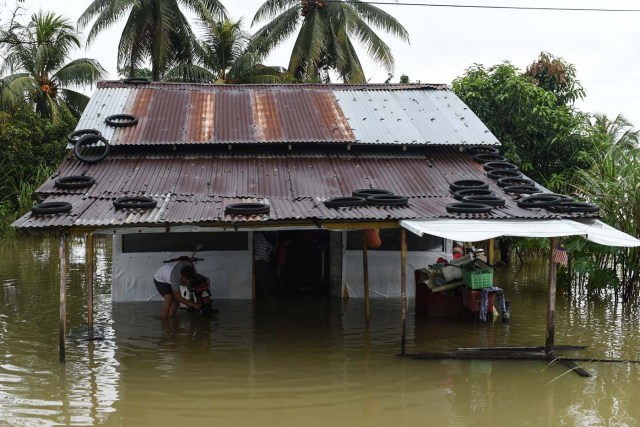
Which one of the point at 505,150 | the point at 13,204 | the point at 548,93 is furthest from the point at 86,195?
the point at 13,204

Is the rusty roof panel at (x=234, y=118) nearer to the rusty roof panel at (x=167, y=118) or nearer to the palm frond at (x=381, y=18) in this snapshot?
the rusty roof panel at (x=167, y=118)

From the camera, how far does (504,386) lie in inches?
310

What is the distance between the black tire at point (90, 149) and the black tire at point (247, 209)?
338 cm

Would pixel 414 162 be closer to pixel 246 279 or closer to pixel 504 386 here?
pixel 246 279

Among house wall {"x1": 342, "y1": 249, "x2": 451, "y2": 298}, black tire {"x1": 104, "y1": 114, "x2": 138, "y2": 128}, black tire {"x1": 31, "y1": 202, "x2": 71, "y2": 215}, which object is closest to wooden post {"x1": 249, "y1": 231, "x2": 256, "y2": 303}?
house wall {"x1": 342, "y1": 249, "x2": 451, "y2": 298}

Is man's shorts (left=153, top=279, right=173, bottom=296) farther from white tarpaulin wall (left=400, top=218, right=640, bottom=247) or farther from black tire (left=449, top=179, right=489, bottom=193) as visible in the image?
black tire (left=449, top=179, right=489, bottom=193)

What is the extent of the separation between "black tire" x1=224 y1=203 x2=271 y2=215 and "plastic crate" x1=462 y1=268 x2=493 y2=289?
3.69 meters

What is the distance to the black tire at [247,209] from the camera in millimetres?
8734

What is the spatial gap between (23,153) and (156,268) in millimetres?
13723

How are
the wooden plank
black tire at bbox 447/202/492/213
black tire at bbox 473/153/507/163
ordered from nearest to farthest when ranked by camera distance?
the wooden plank → black tire at bbox 447/202/492/213 → black tire at bbox 473/153/507/163

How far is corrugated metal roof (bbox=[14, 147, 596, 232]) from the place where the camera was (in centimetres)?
867

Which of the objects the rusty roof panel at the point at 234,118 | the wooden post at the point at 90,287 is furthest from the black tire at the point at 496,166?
the wooden post at the point at 90,287

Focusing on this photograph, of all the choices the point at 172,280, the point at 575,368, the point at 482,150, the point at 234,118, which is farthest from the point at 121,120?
the point at 575,368

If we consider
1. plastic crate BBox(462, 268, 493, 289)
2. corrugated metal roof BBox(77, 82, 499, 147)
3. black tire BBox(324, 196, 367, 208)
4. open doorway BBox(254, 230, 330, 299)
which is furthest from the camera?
open doorway BBox(254, 230, 330, 299)
